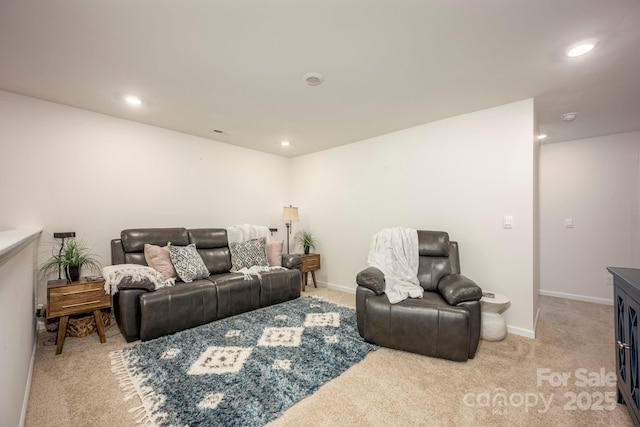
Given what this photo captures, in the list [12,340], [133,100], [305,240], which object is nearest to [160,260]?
[12,340]

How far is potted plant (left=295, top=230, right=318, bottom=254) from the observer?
15.2ft

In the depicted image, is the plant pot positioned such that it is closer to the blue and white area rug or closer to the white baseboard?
the blue and white area rug

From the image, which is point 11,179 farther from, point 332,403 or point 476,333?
point 476,333

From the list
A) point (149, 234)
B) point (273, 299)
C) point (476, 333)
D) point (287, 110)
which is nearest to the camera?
point (476, 333)

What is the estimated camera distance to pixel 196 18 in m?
1.65

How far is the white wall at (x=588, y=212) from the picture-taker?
356 centimetres

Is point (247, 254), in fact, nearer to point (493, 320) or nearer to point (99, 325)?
point (99, 325)

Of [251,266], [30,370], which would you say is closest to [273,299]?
[251,266]

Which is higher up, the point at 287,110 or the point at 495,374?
the point at 287,110

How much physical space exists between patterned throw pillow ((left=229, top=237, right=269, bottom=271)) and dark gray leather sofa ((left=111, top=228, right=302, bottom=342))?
10cm

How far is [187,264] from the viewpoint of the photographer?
10.2ft

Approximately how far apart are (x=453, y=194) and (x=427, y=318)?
1.66 metres

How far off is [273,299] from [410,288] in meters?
1.80

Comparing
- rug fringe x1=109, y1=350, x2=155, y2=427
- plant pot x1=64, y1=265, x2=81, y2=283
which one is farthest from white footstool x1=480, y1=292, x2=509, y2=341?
plant pot x1=64, y1=265, x2=81, y2=283
